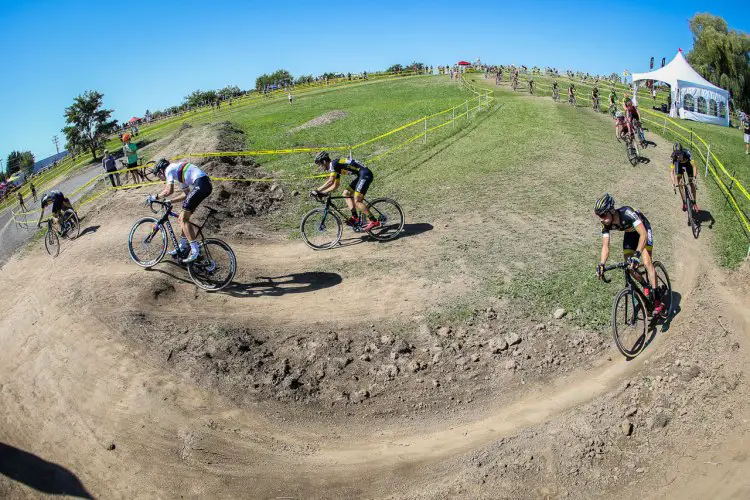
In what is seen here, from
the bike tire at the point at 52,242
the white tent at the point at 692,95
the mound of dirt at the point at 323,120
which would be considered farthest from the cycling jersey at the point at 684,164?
the white tent at the point at 692,95

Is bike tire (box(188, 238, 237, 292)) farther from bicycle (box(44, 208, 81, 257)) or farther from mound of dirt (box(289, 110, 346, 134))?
mound of dirt (box(289, 110, 346, 134))

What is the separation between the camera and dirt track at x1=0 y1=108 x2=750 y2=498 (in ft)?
22.0

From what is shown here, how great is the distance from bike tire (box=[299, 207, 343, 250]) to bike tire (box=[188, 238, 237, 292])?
107 inches

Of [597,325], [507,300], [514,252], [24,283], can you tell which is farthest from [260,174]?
[597,325]

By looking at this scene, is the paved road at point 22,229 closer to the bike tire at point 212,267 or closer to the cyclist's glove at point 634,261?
the bike tire at point 212,267

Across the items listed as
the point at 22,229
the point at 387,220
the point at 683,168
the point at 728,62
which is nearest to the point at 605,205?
the point at 387,220

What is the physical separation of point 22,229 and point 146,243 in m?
24.7

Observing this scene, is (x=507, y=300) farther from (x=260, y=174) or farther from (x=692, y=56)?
(x=692, y=56)

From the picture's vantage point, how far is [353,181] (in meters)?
13.6

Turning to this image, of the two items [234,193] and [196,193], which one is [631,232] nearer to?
[196,193]

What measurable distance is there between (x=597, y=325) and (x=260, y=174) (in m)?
17.7

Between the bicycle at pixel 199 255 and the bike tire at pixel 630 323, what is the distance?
8.24 metres

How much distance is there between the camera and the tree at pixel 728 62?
1946 inches

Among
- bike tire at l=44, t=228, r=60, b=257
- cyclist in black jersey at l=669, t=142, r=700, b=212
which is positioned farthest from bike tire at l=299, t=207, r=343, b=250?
cyclist in black jersey at l=669, t=142, r=700, b=212
